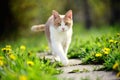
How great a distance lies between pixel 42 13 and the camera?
2119 cm

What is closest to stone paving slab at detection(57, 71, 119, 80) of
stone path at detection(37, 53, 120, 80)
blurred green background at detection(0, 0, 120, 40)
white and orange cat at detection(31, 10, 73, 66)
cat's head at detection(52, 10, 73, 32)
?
stone path at detection(37, 53, 120, 80)

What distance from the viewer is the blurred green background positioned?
55.5ft

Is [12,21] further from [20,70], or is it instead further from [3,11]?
[20,70]

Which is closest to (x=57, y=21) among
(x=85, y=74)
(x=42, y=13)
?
(x=85, y=74)

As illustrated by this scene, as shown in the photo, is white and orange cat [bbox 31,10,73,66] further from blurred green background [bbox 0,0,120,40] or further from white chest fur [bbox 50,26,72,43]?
blurred green background [bbox 0,0,120,40]

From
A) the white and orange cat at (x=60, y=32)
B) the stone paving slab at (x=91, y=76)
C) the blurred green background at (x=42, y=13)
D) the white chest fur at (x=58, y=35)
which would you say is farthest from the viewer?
the blurred green background at (x=42, y=13)

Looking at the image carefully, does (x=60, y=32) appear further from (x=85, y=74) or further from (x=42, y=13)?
(x=42, y=13)

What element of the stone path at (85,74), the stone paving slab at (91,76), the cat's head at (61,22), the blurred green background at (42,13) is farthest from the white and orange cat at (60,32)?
the blurred green background at (42,13)

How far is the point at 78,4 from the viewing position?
85.6 ft

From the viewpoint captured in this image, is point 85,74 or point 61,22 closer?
point 85,74

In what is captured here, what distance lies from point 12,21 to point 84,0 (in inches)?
368

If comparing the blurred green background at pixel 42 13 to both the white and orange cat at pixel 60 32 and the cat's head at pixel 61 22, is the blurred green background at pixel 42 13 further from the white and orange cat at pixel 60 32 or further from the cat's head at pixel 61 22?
the cat's head at pixel 61 22

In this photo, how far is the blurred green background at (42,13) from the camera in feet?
55.5

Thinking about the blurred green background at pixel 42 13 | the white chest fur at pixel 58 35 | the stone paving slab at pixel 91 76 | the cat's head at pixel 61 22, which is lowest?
the stone paving slab at pixel 91 76
